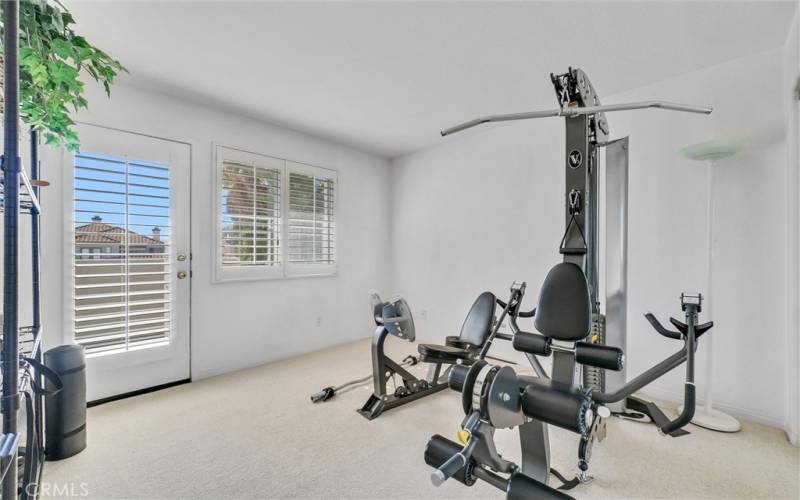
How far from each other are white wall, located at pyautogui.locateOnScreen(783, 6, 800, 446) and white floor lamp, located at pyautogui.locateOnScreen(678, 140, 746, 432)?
249 mm

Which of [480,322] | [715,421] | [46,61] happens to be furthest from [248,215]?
[715,421]

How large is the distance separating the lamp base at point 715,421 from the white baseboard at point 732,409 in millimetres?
79

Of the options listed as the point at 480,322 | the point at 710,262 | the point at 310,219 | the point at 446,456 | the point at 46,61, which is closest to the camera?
the point at 446,456

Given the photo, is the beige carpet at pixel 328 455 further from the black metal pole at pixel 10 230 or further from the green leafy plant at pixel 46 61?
the green leafy plant at pixel 46 61

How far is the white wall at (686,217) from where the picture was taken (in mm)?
2221

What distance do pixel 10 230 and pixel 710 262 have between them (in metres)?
3.37

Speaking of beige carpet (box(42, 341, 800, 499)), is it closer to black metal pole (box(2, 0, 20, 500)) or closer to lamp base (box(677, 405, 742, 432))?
lamp base (box(677, 405, 742, 432))

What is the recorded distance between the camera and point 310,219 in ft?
12.7

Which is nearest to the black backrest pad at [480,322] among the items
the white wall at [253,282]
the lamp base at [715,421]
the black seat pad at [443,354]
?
the black seat pad at [443,354]

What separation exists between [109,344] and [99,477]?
1.16 meters

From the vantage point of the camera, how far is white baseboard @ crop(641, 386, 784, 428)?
7.17 feet

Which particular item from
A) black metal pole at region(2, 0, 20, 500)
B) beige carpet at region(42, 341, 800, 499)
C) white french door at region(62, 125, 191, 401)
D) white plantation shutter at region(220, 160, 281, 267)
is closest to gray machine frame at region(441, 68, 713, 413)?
beige carpet at region(42, 341, 800, 499)

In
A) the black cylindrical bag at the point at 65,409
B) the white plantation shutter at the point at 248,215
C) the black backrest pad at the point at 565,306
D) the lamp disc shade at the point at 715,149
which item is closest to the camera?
the black backrest pad at the point at 565,306

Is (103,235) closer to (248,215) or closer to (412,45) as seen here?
(248,215)
